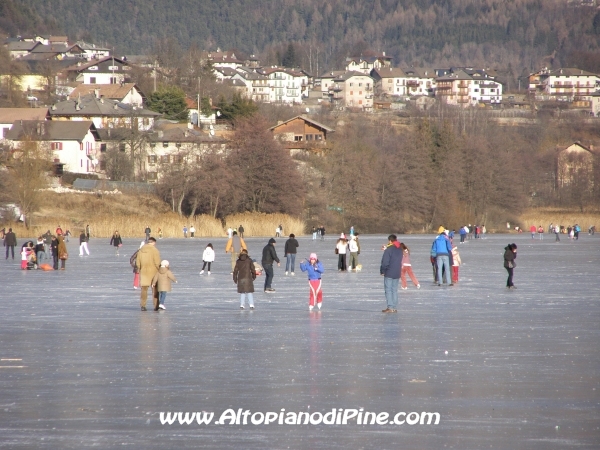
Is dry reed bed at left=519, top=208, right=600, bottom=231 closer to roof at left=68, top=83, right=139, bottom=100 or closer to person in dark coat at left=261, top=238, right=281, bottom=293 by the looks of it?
roof at left=68, top=83, right=139, bottom=100

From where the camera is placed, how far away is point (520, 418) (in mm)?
8930

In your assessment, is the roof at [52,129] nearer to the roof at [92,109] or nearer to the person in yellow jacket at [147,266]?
the roof at [92,109]

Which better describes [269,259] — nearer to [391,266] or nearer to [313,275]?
[313,275]

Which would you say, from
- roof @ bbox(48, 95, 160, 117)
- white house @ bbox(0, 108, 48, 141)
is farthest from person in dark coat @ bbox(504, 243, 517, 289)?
roof @ bbox(48, 95, 160, 117)

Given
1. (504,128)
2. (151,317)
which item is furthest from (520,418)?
(504,128)

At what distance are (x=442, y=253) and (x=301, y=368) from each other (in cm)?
1295

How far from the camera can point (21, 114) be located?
311 ft

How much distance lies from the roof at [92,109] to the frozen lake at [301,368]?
76.4 metres

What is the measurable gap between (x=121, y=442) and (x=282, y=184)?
69.4 metres

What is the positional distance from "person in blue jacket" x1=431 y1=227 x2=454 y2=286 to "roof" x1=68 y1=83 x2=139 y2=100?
8798cm

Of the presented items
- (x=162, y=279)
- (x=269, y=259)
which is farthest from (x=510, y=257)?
(x=162, y=279)

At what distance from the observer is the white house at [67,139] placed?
87125 millimetres

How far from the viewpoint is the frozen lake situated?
8.42 metres

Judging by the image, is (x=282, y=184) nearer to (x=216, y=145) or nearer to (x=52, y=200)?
(x=216, y=145)
